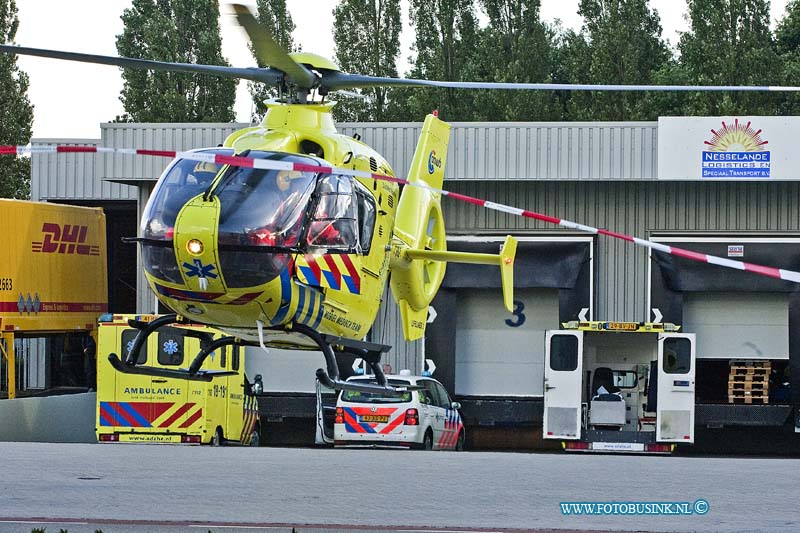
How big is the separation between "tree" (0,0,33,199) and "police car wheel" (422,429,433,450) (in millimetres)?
21963

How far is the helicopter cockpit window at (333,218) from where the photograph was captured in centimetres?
1293

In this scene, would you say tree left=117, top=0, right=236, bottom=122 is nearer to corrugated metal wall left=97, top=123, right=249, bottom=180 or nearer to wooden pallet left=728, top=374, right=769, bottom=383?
corrugated metal wall left=97, top=123, right=249, bottom=180

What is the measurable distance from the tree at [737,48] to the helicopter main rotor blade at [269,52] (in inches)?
1119

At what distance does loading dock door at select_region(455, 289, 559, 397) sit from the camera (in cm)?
2717

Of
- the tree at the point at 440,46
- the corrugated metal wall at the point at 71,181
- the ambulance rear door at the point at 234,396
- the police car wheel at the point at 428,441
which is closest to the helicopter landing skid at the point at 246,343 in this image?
the police car wheel at the point at 428,441

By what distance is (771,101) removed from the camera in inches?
1582

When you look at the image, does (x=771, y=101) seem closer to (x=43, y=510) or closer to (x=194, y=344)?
(x=194, y=344)

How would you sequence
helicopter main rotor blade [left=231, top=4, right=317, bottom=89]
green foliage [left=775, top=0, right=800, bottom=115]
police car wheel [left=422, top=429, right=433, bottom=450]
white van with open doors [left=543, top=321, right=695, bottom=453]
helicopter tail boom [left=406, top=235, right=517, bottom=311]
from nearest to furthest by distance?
helicopter main rotor blade [left=231, top=4, right=317, bottom=89] < helicopter tail boom [left=406, top=235, right=517, bottom=311] < police car wheel [left=422, top=429, right=433, bottom=450] < white van with open doors [left=543, top=321, right=695, bottom=453] < green foliage [left=775, top=0, right=800, bottom=115]

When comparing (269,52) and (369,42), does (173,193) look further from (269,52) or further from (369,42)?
(369,42)

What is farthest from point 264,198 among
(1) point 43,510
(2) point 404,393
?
(2) point 404,393

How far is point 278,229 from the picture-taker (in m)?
12.6

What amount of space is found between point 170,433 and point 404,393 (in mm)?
3722

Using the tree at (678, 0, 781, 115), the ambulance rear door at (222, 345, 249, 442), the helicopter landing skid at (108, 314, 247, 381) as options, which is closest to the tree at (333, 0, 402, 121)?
the tree at (678, 0, 781, 115)

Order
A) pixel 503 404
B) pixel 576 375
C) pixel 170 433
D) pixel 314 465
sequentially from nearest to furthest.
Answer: pixel 314 465
pixel 170 433
pixel 576 375
pixel 503 404
